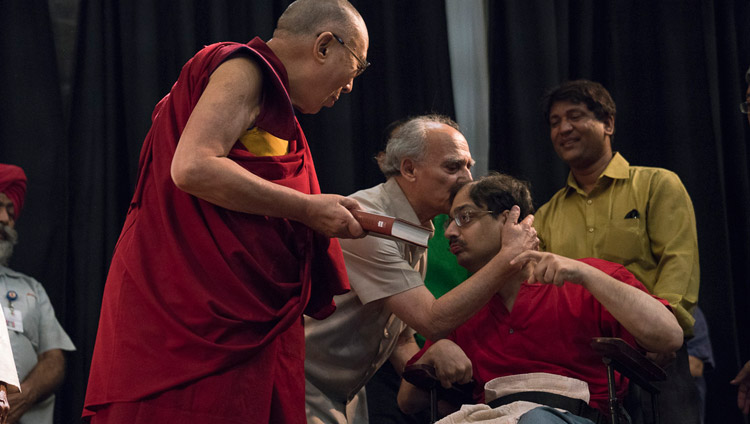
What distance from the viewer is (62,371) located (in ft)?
10.1

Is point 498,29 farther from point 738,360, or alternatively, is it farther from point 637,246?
point 738,360

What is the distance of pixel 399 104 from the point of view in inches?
136

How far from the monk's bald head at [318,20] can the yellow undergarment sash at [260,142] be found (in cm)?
25

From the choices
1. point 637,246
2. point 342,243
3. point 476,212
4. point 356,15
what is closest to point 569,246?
point 637,246

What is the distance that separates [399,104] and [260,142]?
1892 millimetres

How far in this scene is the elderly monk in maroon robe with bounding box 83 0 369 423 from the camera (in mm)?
1478

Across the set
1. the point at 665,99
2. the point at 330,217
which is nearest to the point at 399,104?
the point at 665,99

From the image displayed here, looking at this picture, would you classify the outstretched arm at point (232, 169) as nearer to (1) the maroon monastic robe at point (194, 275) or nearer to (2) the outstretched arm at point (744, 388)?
(1) the maroon monastic robe at point (194, 275)

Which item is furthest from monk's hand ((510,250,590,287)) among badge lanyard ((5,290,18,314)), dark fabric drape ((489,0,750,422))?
badge lanyard ((5,290,18,314))

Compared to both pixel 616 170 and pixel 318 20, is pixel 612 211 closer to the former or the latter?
pixel 616 170

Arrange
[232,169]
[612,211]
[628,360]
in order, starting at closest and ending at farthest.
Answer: [232,169] → [628,360] → [612,211]

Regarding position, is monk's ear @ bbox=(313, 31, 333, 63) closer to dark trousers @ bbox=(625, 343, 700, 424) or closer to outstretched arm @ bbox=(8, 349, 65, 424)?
dark trousers @ bbox=(625, 343, 700, 424)

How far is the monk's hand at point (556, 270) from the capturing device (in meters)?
2.04

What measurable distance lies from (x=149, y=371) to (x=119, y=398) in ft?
0.23
